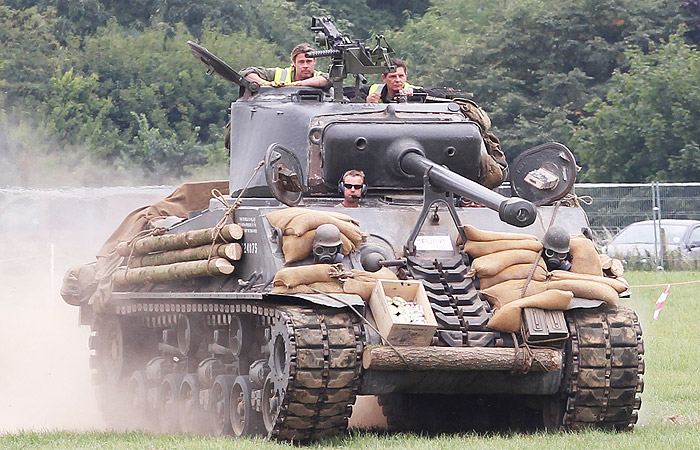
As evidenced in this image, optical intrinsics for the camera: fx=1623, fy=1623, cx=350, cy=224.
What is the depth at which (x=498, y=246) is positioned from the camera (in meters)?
12.2

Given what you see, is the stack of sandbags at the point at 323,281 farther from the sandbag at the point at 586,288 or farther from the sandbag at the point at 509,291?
the sandbag at the point at 586,288

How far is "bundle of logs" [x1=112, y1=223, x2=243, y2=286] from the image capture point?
41.2ft

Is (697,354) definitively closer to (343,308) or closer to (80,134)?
(343,308)

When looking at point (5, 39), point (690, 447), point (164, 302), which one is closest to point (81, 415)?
point (164, 302)

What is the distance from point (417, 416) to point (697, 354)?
5.11m

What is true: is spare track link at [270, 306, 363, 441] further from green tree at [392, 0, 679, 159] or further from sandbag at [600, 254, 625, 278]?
green tree at [392, 0, 679, 159]

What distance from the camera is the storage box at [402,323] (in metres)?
11.3

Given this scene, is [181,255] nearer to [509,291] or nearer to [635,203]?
[509,291]

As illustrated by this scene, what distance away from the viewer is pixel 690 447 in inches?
435

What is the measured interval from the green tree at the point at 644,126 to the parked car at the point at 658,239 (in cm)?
705

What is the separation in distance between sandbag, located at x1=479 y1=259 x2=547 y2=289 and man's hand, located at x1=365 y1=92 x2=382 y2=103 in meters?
3.54

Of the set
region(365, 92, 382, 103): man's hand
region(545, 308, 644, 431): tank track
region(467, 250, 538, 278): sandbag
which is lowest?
region(545, 308, 644, 431): tank track

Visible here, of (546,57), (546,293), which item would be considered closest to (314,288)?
(546,293)

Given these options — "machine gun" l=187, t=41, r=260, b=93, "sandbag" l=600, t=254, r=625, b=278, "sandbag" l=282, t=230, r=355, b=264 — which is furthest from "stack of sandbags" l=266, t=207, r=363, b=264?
"machine gun" l=187, t=41, r=260, b=93
